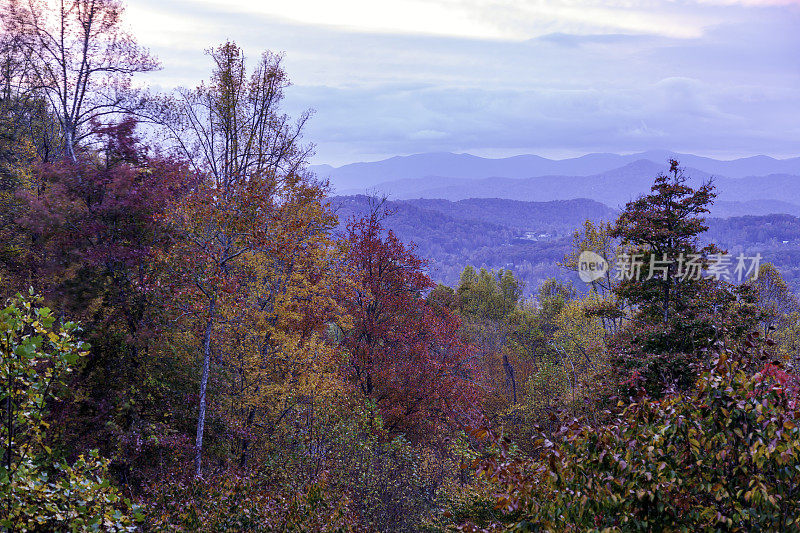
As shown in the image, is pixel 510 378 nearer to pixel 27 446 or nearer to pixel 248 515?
pixel 248 515

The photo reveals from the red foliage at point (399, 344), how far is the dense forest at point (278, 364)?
0.13 m

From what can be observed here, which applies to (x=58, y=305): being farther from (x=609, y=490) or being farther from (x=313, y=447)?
(x=609, y=490)

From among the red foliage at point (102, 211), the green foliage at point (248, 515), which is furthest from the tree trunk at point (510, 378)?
the green foliage at point (248, 515)

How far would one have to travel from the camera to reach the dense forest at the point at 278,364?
16.7ft

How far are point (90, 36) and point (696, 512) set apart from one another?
2551 cm

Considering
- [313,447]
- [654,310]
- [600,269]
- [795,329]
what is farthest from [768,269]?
[313,447]

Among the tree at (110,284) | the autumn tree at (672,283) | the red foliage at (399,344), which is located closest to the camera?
the tree at (110,284)

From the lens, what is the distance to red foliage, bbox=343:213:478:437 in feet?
84.9

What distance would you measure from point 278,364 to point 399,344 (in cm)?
803

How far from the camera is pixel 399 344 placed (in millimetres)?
27047

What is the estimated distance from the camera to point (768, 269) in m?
64.9

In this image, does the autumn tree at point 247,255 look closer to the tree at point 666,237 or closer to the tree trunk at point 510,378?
the tree at point 666,237

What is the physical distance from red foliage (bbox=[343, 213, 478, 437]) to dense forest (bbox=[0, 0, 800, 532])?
0.41ft

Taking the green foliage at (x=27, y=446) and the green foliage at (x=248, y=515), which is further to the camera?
the green foliage at (x=248, y=515)
